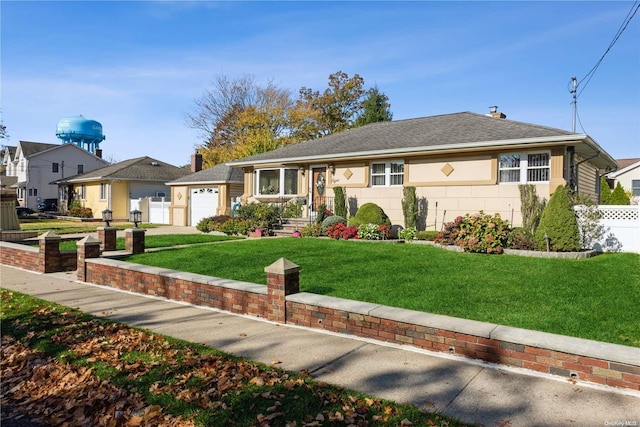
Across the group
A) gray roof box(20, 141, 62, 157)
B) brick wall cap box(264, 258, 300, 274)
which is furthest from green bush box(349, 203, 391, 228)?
gray roof box(20, 141, 62, 157)

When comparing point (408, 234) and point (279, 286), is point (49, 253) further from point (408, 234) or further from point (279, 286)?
point (408, 234)

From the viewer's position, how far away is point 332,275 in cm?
793

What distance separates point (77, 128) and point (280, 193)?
5711 cm

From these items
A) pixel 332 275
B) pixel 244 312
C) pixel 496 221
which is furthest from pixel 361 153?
pixel 244 312

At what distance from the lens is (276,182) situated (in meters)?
19.3

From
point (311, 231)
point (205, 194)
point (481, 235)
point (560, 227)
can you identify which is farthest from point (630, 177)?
point (205, 194)

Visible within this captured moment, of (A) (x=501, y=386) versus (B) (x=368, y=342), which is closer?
(A) (x=501, y=386)

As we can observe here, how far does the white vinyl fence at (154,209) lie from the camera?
27.1m

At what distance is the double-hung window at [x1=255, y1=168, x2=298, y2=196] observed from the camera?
731 inches

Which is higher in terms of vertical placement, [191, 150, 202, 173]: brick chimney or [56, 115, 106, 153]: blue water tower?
[56, 115, 106, 153]: blue water tower

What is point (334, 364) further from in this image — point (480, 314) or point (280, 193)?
point (280, 193)

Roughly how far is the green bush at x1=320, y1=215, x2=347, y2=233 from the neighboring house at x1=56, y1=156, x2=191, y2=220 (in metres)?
20.4

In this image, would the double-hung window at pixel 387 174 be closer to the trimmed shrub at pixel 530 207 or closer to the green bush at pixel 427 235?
the green bush at pixel 427 235

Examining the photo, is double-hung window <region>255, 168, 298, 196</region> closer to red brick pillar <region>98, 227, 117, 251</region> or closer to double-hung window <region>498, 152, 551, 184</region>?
red brick pillar <region>98, 227, 117, 251</region>
